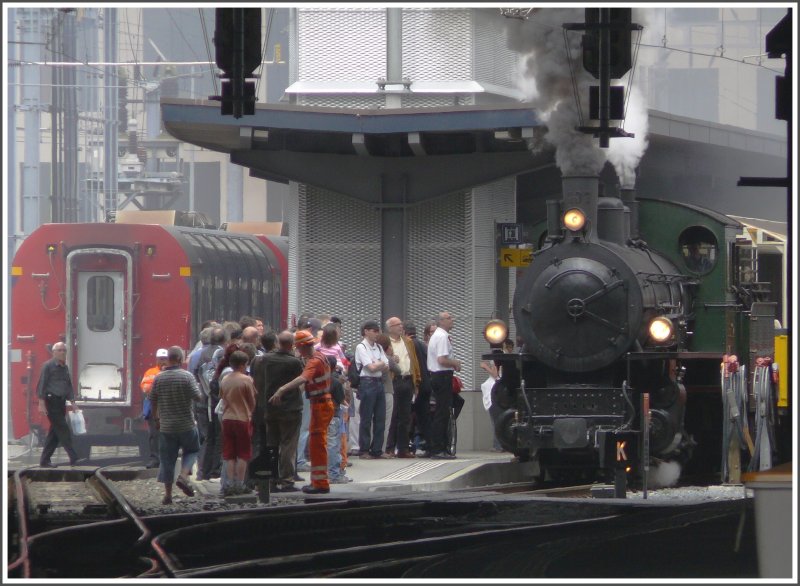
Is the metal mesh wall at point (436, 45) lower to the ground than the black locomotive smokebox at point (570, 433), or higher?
higher

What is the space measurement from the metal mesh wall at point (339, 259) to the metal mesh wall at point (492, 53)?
2.16m

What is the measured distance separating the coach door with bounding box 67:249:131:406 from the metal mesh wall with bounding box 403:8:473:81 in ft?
14.2

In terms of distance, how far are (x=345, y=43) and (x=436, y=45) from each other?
1.07 m

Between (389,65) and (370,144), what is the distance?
1159 mm

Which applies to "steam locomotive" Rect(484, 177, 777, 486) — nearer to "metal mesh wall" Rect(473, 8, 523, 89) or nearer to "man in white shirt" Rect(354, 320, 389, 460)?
"man in white shirt" Rect(354, 320, 389, 460)

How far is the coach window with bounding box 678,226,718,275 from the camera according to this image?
15.1 m

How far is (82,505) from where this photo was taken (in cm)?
1225

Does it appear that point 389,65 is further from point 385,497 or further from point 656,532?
point 656,532

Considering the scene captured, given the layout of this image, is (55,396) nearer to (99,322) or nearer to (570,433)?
(99,322)

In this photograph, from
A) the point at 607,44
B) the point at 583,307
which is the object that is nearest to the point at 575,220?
the point at 583,307

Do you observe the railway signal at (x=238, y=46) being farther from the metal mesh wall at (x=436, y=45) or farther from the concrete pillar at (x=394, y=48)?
the metal mesh wall at (x=436, y=45)

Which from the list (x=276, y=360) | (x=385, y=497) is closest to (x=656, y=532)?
(x=385, y=497)

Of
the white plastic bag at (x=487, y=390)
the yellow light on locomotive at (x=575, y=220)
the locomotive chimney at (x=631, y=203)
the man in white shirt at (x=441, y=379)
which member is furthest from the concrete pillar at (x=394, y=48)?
the yellow light on locomotive at (x=575, y=220)

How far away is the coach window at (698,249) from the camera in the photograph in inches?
593
